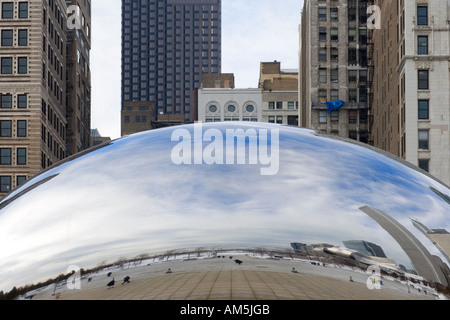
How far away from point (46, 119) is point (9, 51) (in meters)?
7.37

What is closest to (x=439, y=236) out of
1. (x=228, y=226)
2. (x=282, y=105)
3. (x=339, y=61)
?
(x=228, y=226)

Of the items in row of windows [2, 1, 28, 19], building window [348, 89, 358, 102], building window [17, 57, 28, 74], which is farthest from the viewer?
building window [348, 89, 358, 102]

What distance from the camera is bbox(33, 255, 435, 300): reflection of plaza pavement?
3600 mm

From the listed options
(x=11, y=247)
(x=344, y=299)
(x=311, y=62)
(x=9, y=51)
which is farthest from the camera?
(x=311, y=62)

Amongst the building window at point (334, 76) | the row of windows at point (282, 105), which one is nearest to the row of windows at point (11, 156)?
the building window at point (334, 76)

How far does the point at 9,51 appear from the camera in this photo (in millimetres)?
81438

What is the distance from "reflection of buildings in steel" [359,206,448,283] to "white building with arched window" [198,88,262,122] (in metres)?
152

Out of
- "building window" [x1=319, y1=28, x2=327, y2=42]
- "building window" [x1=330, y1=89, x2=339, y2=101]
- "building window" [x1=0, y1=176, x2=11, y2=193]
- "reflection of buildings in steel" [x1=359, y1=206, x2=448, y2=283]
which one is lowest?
"reflection of buildings in steel" [x1=359, y1=206, x2=448, y2=283]

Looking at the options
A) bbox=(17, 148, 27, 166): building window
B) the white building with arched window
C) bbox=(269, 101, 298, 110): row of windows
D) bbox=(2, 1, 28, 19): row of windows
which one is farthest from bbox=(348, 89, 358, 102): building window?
bbox=(17, 148, 27, 166): building window

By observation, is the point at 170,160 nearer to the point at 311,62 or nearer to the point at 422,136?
the point at 422,136

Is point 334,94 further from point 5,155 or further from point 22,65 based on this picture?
point 5,155

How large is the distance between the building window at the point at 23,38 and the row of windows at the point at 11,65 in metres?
1.31

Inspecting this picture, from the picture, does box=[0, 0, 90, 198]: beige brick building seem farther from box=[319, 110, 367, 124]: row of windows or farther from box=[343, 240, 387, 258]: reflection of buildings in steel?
box=[343, 240, 387, 258]: reflection of buildings in steel

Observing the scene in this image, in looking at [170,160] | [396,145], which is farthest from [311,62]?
[170,160]
